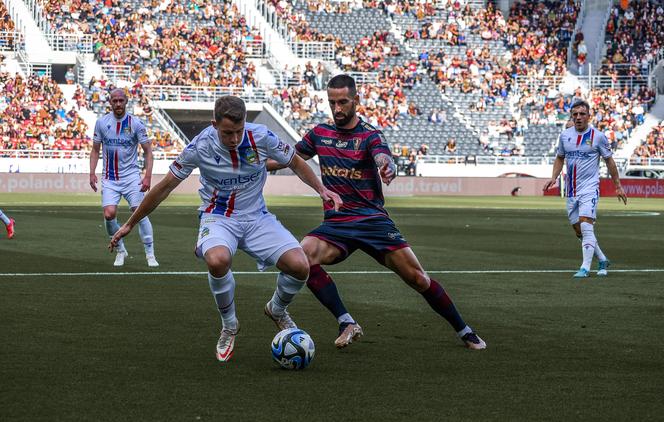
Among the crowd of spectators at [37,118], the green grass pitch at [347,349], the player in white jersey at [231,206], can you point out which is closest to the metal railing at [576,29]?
the crowd of spectators at [37,118]

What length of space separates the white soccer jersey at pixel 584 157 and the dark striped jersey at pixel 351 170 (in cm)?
682

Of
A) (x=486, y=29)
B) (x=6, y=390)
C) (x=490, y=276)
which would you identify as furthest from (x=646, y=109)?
(x=6, y=390)

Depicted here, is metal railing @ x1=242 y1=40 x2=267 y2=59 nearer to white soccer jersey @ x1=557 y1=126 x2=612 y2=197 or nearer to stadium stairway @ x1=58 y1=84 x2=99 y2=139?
stadium stairway @ x1=58 y1=84 x2=99 y2=139

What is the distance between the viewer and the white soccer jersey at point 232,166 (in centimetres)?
851

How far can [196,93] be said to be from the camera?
55.8 metres

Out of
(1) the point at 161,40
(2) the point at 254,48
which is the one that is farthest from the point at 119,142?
(2) the point at 254,48

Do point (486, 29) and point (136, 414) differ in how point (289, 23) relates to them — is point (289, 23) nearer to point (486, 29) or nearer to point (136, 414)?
point (486, 29)

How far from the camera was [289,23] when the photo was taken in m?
62.8

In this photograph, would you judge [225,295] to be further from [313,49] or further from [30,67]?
[313,49]

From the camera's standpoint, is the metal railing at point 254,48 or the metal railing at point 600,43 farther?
the metal railing at point 600,43

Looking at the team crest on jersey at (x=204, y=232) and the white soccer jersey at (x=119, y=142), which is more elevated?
the team crest on jersey at (x=204, y=232)

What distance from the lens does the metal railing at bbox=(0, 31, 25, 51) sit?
55.3 m

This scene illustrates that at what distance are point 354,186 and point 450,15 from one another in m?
57.3

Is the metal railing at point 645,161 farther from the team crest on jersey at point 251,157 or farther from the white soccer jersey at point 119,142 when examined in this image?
the team crest on jersey at point 251,157
